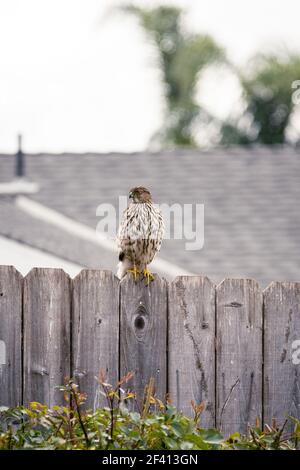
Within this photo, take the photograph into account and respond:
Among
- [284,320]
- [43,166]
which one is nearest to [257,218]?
[43,166]

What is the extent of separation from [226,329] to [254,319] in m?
0.14

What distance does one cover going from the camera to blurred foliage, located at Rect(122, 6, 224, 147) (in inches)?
942

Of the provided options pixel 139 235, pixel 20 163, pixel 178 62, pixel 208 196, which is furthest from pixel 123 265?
pixel 178 62

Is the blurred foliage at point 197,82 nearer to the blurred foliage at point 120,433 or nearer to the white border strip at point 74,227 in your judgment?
the white border strip at point 74,227

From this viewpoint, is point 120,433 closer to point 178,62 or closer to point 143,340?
point 143,340

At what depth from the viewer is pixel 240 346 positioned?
475cm

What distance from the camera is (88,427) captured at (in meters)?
3.96

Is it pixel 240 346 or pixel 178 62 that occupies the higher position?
pixel 178 62

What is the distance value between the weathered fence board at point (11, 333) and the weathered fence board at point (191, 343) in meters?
0.71

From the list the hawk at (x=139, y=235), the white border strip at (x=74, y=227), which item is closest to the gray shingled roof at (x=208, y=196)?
the white border strip at (x=74, y=227)

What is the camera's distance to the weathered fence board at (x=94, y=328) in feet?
15.5

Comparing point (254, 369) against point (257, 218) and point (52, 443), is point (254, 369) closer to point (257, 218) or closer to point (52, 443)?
point (52, 443)

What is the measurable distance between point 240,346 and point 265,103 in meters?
20.0

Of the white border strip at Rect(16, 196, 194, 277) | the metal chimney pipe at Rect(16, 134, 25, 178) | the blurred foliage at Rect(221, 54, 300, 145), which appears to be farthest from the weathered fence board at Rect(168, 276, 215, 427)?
the blurred foliage at Rect(221, 54, 300, 145)
